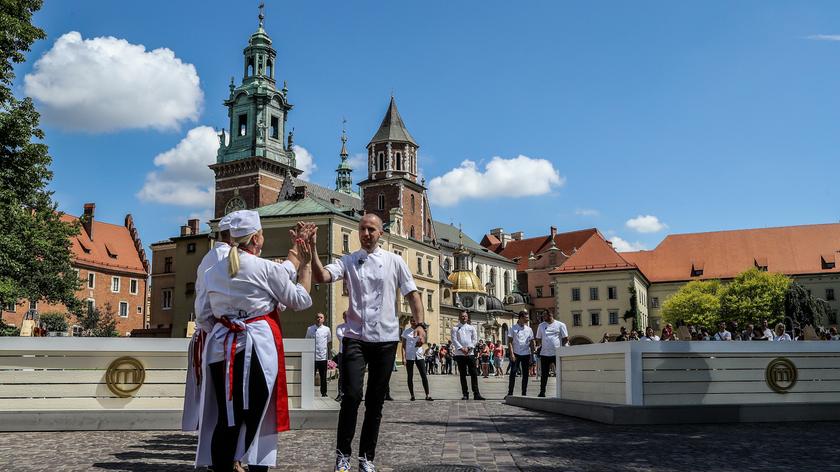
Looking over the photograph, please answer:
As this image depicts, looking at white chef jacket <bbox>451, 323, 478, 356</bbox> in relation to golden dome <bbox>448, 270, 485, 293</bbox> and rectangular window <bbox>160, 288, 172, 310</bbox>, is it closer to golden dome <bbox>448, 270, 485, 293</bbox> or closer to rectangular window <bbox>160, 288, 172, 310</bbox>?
rectangular window <bbox>160, 288, 172, 310</bbox>

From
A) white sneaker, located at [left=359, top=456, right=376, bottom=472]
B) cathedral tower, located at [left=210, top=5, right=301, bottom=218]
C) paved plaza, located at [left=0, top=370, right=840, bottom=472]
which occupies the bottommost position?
paved plaza, located at [left=0, top=370, right=840, bottom=472]

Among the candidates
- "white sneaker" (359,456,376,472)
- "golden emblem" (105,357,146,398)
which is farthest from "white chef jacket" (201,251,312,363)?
"golden emblem" (105,357,146,398)

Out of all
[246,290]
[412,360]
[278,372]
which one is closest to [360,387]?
[278,372]

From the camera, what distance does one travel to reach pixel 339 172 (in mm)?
129125

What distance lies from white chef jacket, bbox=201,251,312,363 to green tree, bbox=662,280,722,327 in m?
74.4

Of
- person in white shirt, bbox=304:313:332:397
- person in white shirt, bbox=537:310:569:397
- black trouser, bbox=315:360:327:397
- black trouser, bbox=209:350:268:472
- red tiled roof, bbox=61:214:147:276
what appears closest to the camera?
black trouser, bbox=209:350:268:472

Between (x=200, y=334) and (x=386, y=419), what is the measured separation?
7058 mm

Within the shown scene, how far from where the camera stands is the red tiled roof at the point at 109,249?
7994cm

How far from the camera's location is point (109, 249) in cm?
8400

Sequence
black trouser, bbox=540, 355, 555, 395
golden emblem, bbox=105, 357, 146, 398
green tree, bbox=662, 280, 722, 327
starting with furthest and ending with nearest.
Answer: green tree, bbox=662, 280, 722, 327
black trouser, bbox=540, 355, 555, 395
golden emblem, bbox=105, 357, 146, 398

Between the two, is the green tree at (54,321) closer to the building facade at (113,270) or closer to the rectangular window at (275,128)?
the building facade at (113,270)

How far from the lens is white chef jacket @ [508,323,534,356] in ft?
57.4

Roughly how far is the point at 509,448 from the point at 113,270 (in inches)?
3165

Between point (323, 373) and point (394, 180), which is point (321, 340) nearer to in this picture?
point (323, 373)
